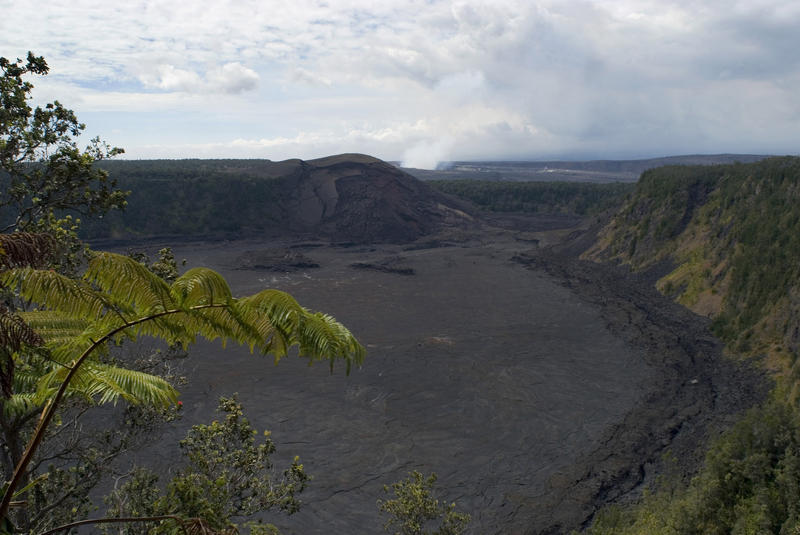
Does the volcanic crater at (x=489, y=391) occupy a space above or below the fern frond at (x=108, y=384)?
below

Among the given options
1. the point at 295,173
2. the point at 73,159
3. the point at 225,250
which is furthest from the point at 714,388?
the point at 295,173

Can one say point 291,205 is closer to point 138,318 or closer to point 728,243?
point 728,243

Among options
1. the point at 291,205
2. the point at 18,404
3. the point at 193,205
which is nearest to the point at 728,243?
the point at 18,404

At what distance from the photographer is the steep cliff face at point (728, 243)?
2681 centimetres

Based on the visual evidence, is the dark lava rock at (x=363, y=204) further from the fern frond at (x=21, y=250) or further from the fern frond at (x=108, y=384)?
the fern frond at (x=21, y=250)

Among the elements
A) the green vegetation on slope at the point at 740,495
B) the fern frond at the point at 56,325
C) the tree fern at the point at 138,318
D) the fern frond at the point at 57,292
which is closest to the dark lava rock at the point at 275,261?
the green vegetation on slope at the point at 740,495

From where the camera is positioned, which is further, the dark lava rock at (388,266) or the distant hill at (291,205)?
the distant hill at (291,205)

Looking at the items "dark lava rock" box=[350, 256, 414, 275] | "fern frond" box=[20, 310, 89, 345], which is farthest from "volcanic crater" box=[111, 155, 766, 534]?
"fern frond" box=[20, 310, 89, 345]

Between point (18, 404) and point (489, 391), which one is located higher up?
point (18, 404)

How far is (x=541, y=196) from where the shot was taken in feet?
299

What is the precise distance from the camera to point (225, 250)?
59.2 metres

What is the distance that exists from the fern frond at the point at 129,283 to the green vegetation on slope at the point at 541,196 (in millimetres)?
84996

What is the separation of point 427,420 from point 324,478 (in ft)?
16.4

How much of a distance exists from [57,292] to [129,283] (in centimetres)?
49
